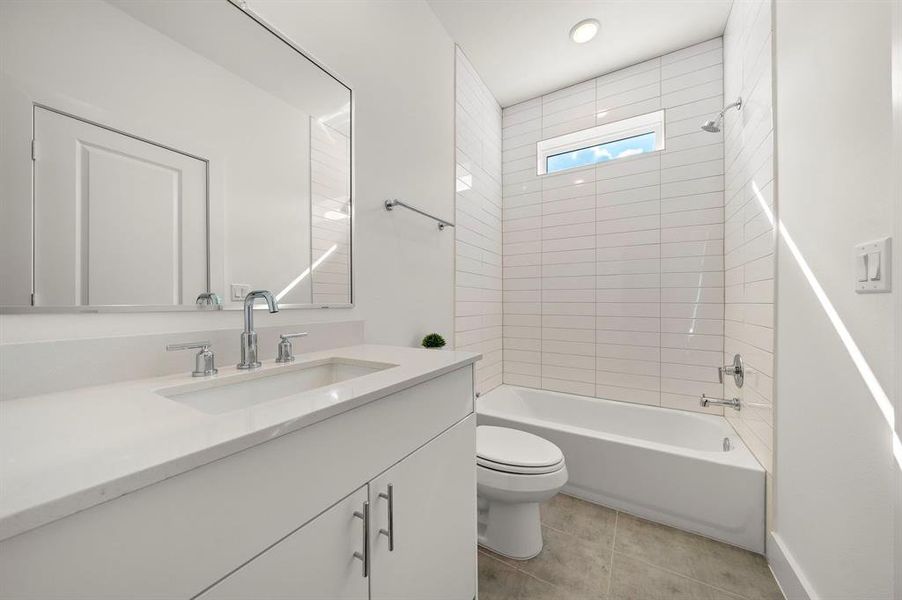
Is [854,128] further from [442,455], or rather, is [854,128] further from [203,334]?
[203,334]

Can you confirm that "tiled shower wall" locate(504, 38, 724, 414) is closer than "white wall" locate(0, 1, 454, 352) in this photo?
No

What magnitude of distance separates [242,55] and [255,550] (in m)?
1.28

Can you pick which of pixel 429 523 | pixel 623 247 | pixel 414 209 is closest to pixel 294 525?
pixel 429 523

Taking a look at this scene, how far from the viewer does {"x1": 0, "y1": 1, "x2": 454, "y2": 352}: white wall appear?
130 cm

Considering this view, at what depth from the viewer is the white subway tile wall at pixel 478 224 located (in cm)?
229

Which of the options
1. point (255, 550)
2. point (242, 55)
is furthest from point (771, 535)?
point (242, 55)

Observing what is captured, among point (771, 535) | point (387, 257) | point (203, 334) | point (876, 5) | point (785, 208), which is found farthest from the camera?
Result: point (387, 257)

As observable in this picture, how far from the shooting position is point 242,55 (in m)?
1.07

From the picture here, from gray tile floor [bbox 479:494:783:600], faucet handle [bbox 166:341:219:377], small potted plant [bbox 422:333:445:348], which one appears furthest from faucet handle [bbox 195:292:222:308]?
gray tile floor [bbox 479:494:783:600]

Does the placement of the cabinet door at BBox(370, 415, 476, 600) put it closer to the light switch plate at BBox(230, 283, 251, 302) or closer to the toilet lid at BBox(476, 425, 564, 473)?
the toilet lid at BBox(476, 425, 564, 473)

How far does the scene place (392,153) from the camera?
5.44ft

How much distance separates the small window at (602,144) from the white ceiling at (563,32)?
1.26ft

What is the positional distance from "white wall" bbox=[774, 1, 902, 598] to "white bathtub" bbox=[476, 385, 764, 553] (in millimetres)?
188

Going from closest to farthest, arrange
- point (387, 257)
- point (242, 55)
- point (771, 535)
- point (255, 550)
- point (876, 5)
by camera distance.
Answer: point (255, 550) < point (876, 5) < point (242, 55) < point (771, 535) < point (387, 257)
